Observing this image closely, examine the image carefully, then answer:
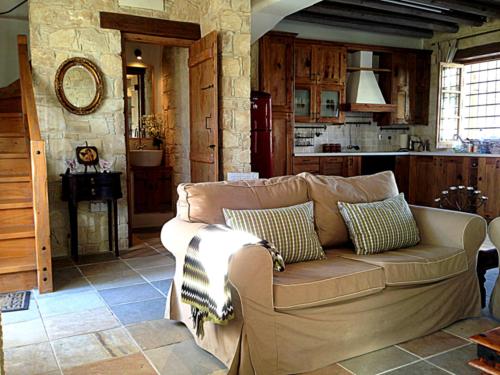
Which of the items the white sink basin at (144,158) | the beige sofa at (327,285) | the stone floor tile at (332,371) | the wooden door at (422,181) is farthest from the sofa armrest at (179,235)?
the wooden door at (422,181)

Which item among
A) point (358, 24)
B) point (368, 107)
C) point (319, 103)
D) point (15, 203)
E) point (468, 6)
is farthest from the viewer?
point (368, 107)

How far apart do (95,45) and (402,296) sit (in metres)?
3.85

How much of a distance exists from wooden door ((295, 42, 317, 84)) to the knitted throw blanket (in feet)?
16.2

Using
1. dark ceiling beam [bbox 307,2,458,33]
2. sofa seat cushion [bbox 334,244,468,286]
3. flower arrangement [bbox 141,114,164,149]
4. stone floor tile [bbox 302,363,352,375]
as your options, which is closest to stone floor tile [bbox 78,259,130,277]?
sofa seat cushion [bbox 334,244,468,286]

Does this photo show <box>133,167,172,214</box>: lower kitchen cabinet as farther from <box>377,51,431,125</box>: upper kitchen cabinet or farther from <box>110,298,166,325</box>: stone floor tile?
<box>377,51,431,125</box>: upper kitchen cabinet

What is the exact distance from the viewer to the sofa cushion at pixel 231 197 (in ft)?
8.66

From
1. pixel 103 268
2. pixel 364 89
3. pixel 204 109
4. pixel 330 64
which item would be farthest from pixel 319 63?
pixel 103 268

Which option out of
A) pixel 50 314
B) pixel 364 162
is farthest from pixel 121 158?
pixel 364 162

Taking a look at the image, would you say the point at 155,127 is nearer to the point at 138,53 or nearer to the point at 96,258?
the point at 138,53

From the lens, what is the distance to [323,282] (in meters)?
2.26

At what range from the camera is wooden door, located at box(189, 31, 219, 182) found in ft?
14.9

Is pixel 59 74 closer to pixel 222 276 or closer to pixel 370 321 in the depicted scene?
pixel 222 276

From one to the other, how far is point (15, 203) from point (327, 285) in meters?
2.84

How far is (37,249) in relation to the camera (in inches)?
134
